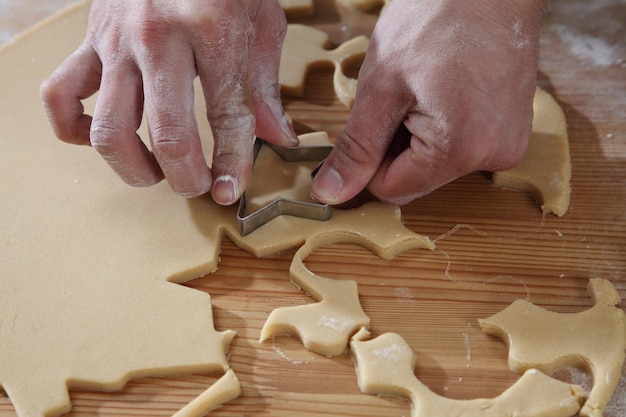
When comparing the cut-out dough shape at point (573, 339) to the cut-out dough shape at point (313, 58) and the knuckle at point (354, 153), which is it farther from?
the cut-out dough shape at point (313, 58)

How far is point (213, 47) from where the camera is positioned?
1.30 metres

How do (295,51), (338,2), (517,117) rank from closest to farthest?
(517,117) → (295,51) → (338,2)

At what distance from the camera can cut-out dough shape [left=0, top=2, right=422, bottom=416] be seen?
4.02 ft

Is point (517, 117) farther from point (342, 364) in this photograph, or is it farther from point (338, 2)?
point (338, 2)

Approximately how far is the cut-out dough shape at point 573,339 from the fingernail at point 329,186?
0.39m

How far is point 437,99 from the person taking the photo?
131 cm

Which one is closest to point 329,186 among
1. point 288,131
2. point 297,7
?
point 288,131

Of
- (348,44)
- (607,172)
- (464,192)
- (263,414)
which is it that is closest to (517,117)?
(464,192)

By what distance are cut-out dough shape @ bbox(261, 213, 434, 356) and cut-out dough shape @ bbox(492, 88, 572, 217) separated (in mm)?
285

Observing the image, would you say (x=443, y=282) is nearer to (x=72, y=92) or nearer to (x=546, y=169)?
(x=546, y=169)

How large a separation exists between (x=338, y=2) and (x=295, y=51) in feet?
1.07

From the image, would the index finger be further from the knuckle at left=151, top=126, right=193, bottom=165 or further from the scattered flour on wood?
the scattered flour on wood

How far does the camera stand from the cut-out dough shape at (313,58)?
175cm

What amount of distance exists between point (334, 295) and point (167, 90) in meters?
0.52
